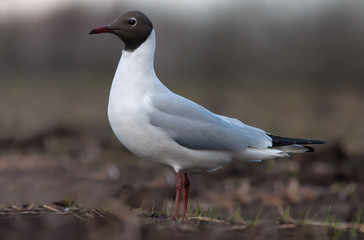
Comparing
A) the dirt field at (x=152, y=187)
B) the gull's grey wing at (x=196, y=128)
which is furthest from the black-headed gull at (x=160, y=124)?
the dirt field at (x=152, y=187)

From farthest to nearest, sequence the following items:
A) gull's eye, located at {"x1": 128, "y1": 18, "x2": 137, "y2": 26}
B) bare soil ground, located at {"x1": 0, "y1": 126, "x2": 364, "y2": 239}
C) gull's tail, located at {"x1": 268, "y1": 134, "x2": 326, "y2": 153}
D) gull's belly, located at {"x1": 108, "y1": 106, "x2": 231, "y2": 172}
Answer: gull's tail, located at {"x1": 268, "y1": 134, "x2": 326, "y2": 153}, gull's eye, located at {"x1": 128, "y1": 18, "x2": 137, "y2": 26}, gull's belly, located at {"x1": 108, "y1": 106, "x2": 231, "y2": 172}, bare soil ground, located at {"x1": 0, "y1": 126, "x2": 364, "y2": 239}

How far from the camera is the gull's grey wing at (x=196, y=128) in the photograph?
4.29 metres

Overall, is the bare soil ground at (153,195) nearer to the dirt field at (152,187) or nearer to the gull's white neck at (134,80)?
the dirt field at (152,187)

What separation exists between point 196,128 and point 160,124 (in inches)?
12.8

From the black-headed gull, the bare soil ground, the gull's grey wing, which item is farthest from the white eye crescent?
the bare soil ground

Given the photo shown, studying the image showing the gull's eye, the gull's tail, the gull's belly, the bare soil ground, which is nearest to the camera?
the bare soil ground

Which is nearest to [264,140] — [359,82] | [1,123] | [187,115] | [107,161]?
[187,115]

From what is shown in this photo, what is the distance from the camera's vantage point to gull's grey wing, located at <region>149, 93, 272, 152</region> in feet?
14.1

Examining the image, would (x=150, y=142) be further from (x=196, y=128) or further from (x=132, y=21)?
(x=132, y=21)

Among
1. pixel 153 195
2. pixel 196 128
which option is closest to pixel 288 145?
pixel 196 128

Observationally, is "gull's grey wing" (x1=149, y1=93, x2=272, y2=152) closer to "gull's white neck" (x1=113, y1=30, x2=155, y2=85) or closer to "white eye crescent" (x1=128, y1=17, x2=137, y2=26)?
"gull's white neck" (x1=113, y1=30, x2=155, y2=85)

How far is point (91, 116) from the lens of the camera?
13922 millimetres

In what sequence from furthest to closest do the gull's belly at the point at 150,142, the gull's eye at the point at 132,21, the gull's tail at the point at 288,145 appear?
the gull's tail at the point at 288,145 → the gull's eye at the point at 132,21 → the gull's belly at the point at 150,142

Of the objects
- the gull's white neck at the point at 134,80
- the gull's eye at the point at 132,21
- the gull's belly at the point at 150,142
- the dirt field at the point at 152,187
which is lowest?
the dirt field at the point at 152,187
